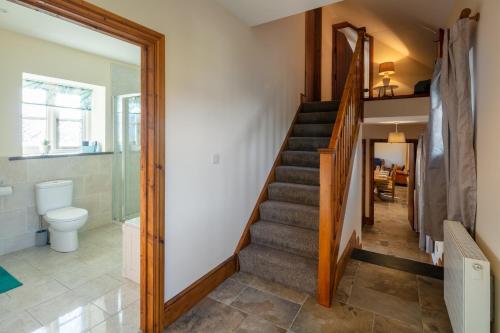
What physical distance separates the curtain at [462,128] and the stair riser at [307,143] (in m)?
1.69

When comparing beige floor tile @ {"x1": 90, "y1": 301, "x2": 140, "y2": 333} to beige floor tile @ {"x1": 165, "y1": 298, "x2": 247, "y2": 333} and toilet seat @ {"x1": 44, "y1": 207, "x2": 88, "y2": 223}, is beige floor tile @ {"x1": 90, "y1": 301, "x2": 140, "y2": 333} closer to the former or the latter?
beige floor tile @ {"x1": 165, "y1": 298, "x2": 247, "y2": 333}

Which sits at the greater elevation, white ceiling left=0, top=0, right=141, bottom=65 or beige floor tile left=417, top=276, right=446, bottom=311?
white ceiling left=0, top=0, right=141, bottom=65

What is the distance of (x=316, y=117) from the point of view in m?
4.10

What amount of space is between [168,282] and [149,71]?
1.46m

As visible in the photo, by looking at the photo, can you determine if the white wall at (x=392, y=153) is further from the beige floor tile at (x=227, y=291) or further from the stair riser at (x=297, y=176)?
the beige floor tile at (x=227, y=291)

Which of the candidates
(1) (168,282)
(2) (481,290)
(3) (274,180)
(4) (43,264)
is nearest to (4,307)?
(4) (43,264)

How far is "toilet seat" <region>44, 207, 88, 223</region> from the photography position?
9.53 feet

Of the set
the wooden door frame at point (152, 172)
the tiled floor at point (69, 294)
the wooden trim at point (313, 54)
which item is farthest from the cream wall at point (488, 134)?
the wooden trim at point (313, 54)

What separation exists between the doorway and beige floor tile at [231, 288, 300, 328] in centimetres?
395

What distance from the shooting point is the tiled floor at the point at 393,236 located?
5.36 m

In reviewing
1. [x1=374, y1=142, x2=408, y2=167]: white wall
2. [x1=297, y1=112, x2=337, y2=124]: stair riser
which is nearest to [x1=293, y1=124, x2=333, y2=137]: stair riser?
[x1=297, y1=112, x2=337, y2=124]: stair riser

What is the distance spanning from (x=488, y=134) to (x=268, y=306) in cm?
188

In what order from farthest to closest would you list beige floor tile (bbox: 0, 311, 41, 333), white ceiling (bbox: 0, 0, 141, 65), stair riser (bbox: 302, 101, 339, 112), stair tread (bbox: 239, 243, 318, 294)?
stair riser (bbox: 302, 101, 339, 112), white ceiling (bbox: 0, 0, 141, 65), stair tread (bbox: 239, 243, 318, 294), beige floor tile (bbox: 0, 311, 41, 333)

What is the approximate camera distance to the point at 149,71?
1.71m
